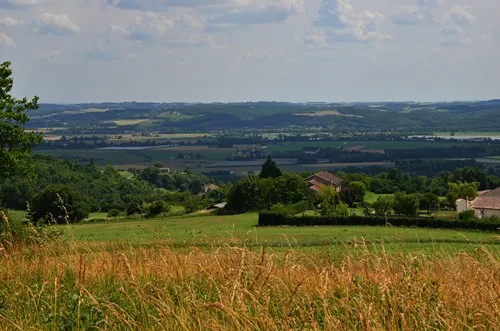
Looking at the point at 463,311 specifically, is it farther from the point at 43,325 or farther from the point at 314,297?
the point at 43,325

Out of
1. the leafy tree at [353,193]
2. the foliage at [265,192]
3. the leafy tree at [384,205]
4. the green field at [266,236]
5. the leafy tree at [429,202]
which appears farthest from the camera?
the leafy tree at [353,193]

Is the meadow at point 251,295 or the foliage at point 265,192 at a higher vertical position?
the meadow at point 251,295

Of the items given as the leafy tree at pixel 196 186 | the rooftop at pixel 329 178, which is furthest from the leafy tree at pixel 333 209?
the leafy tree at pixel 196 186

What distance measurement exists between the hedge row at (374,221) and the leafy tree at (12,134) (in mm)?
24501

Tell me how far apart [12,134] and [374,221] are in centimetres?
2941

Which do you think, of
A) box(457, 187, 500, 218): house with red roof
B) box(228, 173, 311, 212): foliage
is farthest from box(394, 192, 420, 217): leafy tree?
box(228, 173, 311, 212): foliage

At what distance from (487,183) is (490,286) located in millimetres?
100754

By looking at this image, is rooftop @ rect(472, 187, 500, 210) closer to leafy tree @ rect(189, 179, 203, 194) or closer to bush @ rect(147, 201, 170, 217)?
bush @ rect(147, 201, 170, 217)

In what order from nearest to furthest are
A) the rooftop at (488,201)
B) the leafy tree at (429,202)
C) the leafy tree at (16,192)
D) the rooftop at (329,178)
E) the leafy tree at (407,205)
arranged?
the rooftop at (488,201) → the leafy tree at (407,205) → the leafy tree at (429,202) → the leafy tree at (16,192) → the rooftop at (329,178)

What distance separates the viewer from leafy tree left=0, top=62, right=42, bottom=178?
107ft

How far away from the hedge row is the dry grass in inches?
1543

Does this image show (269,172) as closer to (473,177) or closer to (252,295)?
(473,177)

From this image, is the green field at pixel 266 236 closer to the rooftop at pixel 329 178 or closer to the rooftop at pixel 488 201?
the rooftop at pixel 488 201

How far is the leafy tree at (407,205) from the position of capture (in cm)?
6494
